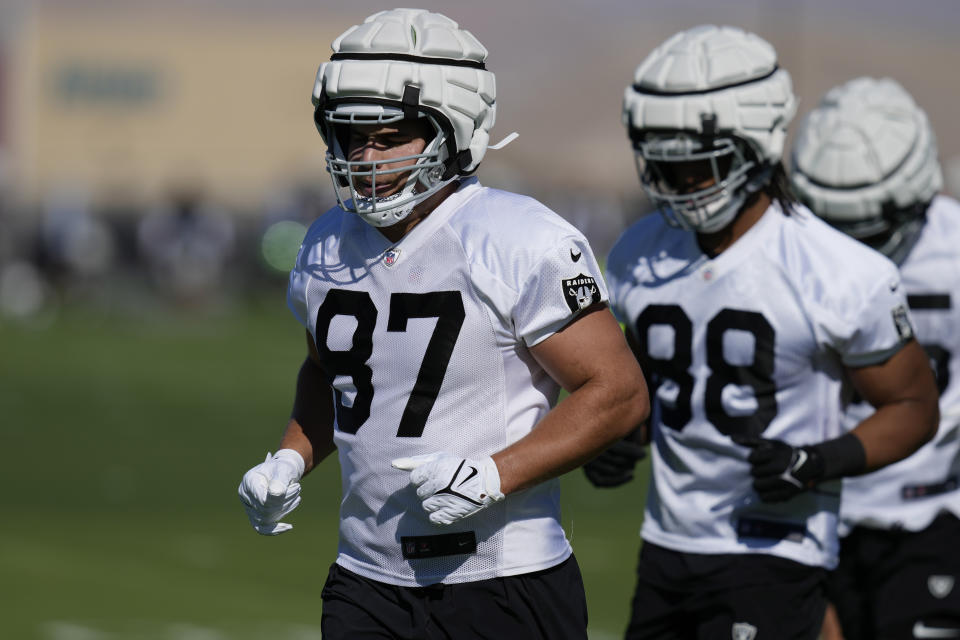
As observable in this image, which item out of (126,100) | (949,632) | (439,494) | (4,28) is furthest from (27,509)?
(126,100)

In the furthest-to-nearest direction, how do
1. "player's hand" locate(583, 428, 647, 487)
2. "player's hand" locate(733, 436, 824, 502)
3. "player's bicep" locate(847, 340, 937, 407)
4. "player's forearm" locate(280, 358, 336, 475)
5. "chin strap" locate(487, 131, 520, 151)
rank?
"player's hand" locate(583, 428, 647, 487), "player's bicep" locate(847, 340, 937, 407), "player's hand" locate(733, 436, 824, 502), "player's forearm" locate(280, 358, 336, 475), "chin strap" locate(487, 131, 520, 151)

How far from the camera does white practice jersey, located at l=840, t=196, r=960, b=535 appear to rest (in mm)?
4988

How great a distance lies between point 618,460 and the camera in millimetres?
4465

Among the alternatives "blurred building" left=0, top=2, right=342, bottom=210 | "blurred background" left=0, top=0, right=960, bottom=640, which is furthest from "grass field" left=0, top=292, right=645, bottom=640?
"blurred building" left=0, top=2, right=342, bottom=210

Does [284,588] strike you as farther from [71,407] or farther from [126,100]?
[126,100]

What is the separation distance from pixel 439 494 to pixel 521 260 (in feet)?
1.75

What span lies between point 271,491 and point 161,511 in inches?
258

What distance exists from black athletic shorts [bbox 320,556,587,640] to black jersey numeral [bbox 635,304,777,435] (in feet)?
2.84

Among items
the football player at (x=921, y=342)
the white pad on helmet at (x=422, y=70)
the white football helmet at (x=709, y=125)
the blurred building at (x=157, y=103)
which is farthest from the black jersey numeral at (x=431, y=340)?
the blurred building at (x=157, y=103)

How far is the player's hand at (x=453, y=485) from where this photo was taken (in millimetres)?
3131

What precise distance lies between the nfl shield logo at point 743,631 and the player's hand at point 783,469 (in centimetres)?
36

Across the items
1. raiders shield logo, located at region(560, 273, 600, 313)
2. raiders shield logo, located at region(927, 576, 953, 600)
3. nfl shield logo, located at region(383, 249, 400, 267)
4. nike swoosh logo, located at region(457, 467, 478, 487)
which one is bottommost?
raiders shield logo, located at region(927, 576, 953, 600)

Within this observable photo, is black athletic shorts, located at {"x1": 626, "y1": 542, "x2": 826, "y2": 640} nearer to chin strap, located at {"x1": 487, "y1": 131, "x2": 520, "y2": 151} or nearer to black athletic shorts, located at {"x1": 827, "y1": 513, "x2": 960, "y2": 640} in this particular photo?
black athletic shorts, located at {"x1": 827, "y1": 513, "x2": 960, "y2": 640}

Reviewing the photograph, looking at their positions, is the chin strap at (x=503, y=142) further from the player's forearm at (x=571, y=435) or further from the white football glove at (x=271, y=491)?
the white football glove at (x=271, y=491)
